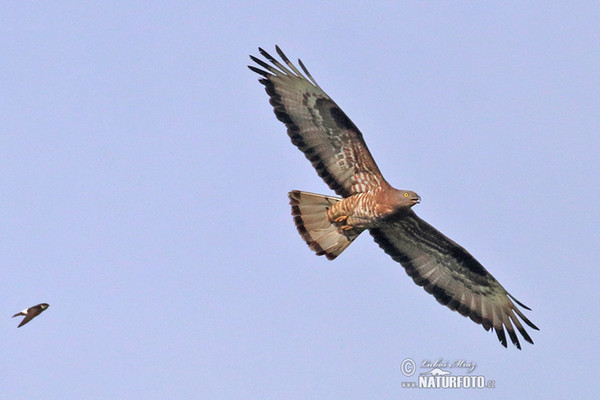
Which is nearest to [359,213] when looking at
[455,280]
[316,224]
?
[316,224]

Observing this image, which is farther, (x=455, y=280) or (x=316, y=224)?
(x=455, y=280)

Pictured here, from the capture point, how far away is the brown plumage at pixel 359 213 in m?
18.1

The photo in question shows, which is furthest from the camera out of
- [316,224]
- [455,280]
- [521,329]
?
[455,280]

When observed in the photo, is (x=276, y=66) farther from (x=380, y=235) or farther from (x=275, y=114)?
(x=380, y=235)

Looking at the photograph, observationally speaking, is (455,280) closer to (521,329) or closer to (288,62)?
(521,329)

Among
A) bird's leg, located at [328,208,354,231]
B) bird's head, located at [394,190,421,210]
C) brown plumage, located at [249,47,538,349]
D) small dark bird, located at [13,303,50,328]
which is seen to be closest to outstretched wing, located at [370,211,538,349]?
brown plumage, located at [249,47,538,349]

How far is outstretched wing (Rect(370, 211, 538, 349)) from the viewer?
1919 cm

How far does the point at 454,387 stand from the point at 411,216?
357 centimetres

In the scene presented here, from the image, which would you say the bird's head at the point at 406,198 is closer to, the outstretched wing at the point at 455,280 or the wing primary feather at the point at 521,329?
the outstretched wing at the point at 455,280

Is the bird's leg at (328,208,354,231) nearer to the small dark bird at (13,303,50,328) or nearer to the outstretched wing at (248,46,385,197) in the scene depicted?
the outstretched wing at (248,46,385,197)

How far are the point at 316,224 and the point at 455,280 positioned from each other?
9.43 ft

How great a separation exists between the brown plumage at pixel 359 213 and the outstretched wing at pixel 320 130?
17mm

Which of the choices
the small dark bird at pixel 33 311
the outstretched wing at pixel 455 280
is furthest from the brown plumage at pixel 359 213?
the small dark bird at pixel 33 311

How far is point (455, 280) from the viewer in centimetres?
1941
